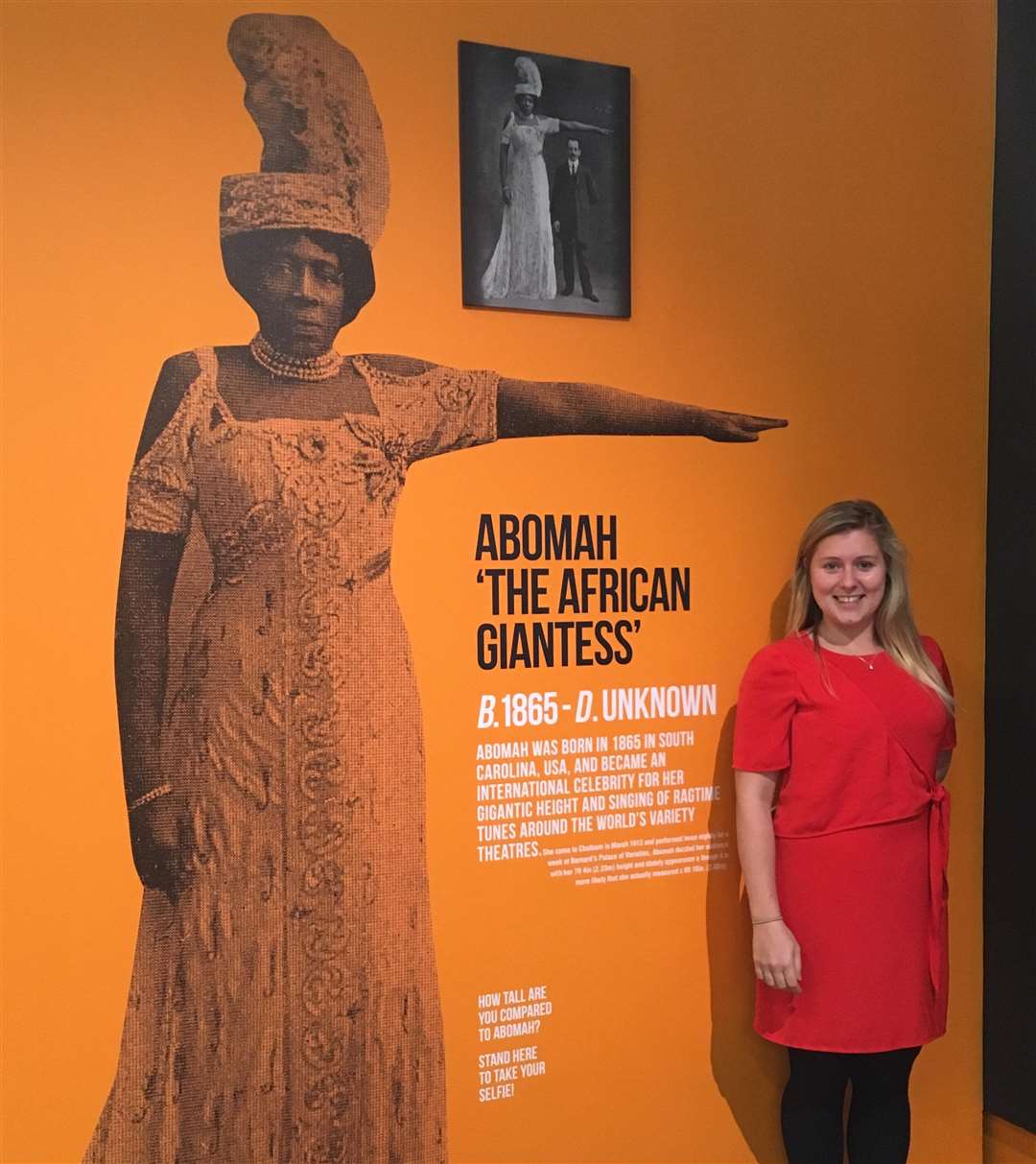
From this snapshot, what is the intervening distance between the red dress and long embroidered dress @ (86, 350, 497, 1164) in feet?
2.25

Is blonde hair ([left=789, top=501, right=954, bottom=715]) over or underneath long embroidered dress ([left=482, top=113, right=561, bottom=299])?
underneath

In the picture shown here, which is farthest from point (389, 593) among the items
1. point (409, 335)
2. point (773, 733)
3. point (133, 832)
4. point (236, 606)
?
point (773, 733)

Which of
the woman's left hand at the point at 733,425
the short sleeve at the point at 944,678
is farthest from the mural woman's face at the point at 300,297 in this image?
the short sleeve at the point at 944,678

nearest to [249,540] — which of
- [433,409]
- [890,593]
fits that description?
[433,409]

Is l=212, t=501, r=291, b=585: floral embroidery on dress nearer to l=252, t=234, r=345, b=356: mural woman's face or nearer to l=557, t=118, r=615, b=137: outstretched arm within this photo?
l=252, t=234, r=345, b=356: mural woman's face

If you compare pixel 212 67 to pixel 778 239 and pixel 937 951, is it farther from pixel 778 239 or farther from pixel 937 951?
pixel 937 951

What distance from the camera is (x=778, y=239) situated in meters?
2.23

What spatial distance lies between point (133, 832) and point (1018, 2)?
2.47 metres

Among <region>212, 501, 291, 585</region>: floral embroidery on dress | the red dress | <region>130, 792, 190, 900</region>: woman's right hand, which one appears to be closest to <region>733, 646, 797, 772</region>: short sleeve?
the red dress

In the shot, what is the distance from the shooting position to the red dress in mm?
2033

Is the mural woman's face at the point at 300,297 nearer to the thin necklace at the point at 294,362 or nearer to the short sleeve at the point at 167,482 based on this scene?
the thin necklace at the point at 294,362

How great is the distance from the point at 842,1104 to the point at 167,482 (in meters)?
1.77

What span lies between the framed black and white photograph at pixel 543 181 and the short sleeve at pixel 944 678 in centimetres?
92

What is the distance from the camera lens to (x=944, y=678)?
220 cm
